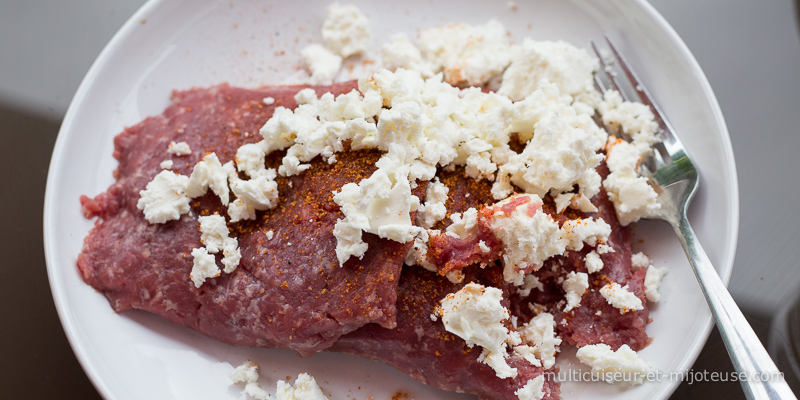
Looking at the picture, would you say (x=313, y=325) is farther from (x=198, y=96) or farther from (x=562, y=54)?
(x=562, y=54)

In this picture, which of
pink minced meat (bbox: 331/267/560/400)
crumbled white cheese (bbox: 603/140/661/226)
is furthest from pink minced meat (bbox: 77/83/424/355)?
crumbled white cheese (bbox: 603/140/661/226)

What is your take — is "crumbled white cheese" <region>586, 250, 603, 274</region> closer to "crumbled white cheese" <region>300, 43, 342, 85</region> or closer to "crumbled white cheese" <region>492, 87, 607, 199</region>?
"crumbled white cheese" <region>492, 87, 607, 199</region>

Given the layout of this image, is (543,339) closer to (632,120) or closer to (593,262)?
(593,262)

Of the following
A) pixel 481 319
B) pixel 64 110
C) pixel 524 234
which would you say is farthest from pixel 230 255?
pixel 64 110

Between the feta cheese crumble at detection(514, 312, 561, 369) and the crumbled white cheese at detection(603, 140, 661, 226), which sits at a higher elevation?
the crumbled white cheese at detection(603, 140, 661, 226)

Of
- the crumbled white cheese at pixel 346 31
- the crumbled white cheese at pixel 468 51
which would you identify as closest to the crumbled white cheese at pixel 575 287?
the crumbled white cheese at pixel 468 51

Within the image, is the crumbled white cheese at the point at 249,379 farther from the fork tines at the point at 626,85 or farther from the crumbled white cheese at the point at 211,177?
the fork tines at the point at 626,85

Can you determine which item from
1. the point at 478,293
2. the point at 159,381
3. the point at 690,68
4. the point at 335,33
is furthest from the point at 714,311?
the point at 159,381
